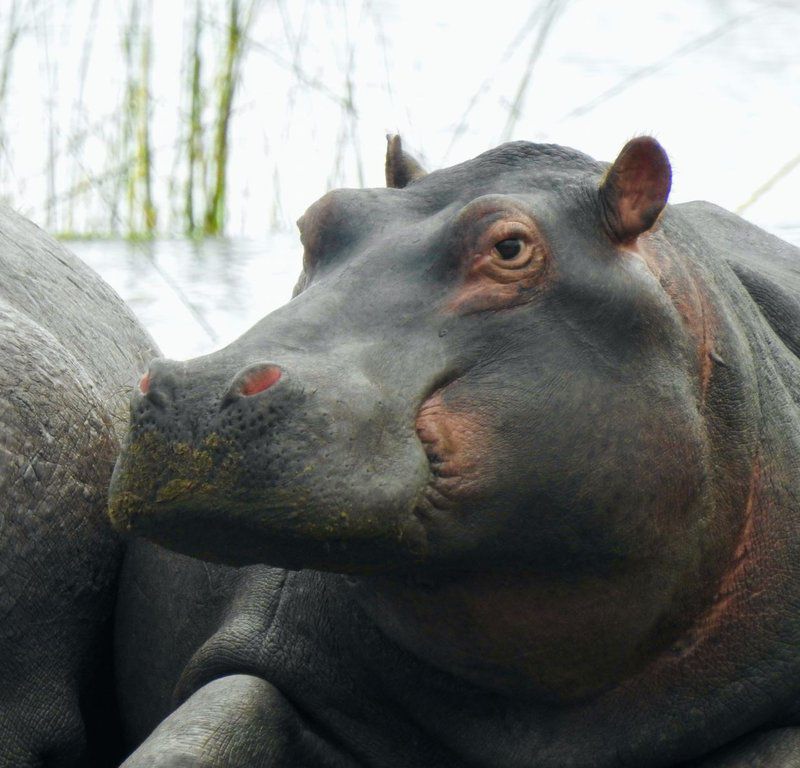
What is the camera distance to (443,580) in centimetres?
242

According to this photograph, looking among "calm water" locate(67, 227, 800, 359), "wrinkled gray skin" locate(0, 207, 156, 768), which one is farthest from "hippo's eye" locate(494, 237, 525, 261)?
"calm water" locate(67, 227, 800, 359)

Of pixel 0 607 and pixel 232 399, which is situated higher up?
pixel 232 399

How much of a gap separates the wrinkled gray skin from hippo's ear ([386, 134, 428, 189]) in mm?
690

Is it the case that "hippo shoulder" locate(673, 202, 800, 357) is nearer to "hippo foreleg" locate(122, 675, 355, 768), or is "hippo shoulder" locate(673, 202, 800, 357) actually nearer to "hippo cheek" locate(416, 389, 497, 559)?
"hippo cheek" locate(416, 389, 497, 559)

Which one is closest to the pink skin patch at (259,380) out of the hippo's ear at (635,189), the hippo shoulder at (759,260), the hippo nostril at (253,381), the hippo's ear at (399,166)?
the hippo nostril at (253,381)

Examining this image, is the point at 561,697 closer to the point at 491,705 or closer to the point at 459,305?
the point at 491,705

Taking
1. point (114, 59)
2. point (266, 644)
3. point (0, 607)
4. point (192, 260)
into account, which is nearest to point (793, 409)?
point (266, 644)

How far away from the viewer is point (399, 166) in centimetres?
276

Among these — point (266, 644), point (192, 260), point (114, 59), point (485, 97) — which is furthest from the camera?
point (485, 97)

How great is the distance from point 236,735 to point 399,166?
0.86 meters

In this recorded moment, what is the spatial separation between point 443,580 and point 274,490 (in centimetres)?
36

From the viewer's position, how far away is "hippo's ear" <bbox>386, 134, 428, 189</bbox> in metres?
2.75

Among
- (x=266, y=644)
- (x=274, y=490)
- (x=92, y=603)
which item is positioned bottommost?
(x=92, y=603)

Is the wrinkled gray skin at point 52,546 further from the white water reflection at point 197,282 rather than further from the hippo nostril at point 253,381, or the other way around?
the white water reflection at point 197,282
